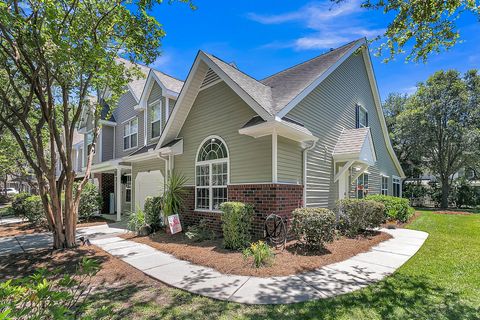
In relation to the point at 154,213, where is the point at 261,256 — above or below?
below

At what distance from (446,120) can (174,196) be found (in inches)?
915

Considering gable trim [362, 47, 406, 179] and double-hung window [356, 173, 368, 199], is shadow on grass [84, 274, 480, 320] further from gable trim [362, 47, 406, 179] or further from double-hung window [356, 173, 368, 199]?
gable trim [362, 47, 406, 179]

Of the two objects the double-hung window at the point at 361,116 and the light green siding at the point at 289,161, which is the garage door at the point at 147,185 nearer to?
the light green siding at the point at 289,161

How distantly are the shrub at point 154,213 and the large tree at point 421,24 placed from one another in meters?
8.70

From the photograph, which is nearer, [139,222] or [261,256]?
[261,256]

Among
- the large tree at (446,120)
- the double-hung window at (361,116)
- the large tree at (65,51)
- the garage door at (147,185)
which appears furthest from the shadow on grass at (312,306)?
the large tree at (446,120)

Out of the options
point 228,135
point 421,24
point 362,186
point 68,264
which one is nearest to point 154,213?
point 68,264

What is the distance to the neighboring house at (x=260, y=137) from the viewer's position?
7.95 m

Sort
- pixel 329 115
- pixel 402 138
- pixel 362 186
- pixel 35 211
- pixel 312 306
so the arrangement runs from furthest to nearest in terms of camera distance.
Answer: pixel 402 138
pixel 362 186
pixel 35 211
pixel 329 115
pixel 312 306

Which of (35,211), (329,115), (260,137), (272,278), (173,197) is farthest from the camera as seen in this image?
(35,211)

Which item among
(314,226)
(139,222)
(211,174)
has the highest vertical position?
(211,174)

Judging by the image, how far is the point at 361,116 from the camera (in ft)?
46.8

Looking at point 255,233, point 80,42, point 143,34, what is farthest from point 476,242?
point 80,42

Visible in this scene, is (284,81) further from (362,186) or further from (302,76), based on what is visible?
(362,186)
